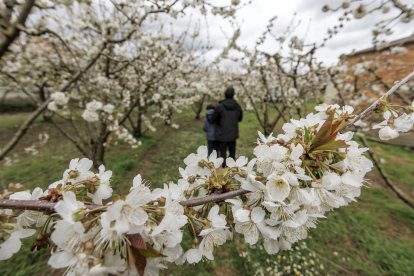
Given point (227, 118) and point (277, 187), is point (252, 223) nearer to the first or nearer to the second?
point (277, 187)

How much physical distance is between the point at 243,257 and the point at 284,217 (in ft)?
9.09

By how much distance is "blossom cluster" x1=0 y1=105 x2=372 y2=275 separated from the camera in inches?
29.2

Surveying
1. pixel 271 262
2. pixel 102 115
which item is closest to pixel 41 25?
pixel 102 115

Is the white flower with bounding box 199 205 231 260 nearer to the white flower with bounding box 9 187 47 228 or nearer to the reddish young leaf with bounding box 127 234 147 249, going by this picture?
the reddish young leaf with bounding box 127 234 147 249

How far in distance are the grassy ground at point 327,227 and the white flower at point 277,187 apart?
1174 mm

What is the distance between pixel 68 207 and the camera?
73cm

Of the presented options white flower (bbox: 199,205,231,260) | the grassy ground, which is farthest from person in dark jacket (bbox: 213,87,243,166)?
white flower (bbox: 199,205,231,260)

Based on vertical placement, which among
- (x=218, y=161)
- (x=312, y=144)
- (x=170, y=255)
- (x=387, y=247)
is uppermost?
(x=312, y=144)

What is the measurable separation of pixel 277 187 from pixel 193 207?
13.3 inches

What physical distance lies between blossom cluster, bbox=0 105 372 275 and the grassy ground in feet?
2.83

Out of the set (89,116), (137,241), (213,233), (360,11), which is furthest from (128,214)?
(360,11)

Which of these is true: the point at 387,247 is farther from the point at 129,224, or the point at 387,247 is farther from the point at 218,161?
the point at 129,224

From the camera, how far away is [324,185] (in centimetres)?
93

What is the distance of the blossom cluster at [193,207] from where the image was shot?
74 centimetres
